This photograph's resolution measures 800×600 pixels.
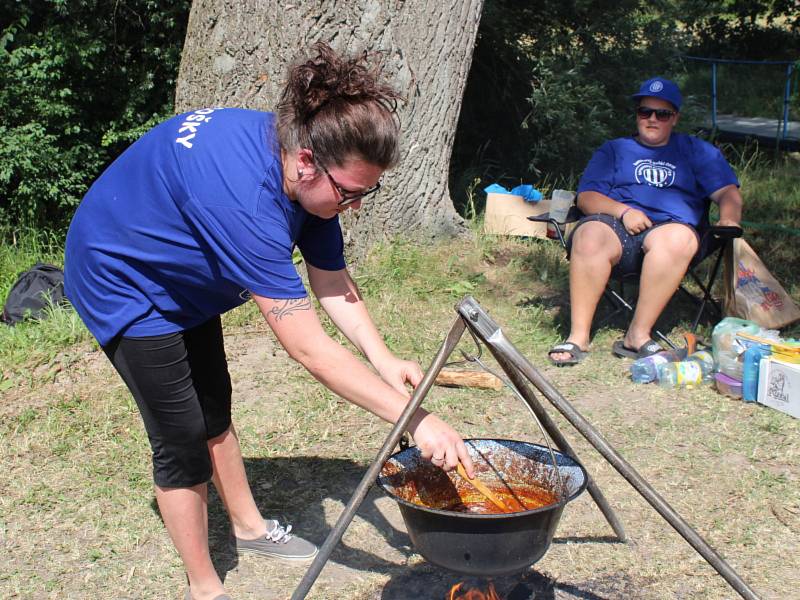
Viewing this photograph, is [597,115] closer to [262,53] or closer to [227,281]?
[262,53]

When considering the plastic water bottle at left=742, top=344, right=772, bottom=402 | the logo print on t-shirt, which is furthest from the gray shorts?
the plastic water bottle at left=742, top=344, right=772, bottom=402

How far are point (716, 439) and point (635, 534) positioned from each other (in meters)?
0.96

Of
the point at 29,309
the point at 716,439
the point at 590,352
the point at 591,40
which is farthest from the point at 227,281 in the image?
the point at 591,40

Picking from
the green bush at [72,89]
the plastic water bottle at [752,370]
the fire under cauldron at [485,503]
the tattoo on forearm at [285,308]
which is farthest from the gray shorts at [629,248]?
the green bush at [72,89]

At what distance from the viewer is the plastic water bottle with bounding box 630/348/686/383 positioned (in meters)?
4.71

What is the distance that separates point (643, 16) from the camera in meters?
8.78

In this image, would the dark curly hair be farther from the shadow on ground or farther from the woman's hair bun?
the shadow on ground

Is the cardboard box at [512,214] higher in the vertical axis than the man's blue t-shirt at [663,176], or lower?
lower

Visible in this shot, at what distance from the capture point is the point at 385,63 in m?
5.80

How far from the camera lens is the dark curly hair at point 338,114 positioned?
211cm

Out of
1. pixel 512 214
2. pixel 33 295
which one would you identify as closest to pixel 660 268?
pixel 512 214

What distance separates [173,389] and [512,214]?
4.41 m

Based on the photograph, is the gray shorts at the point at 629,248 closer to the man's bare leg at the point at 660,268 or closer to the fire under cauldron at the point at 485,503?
the man's bare leg at the point at 660,268

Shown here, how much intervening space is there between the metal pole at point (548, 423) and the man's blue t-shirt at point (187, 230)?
26.1 inches
